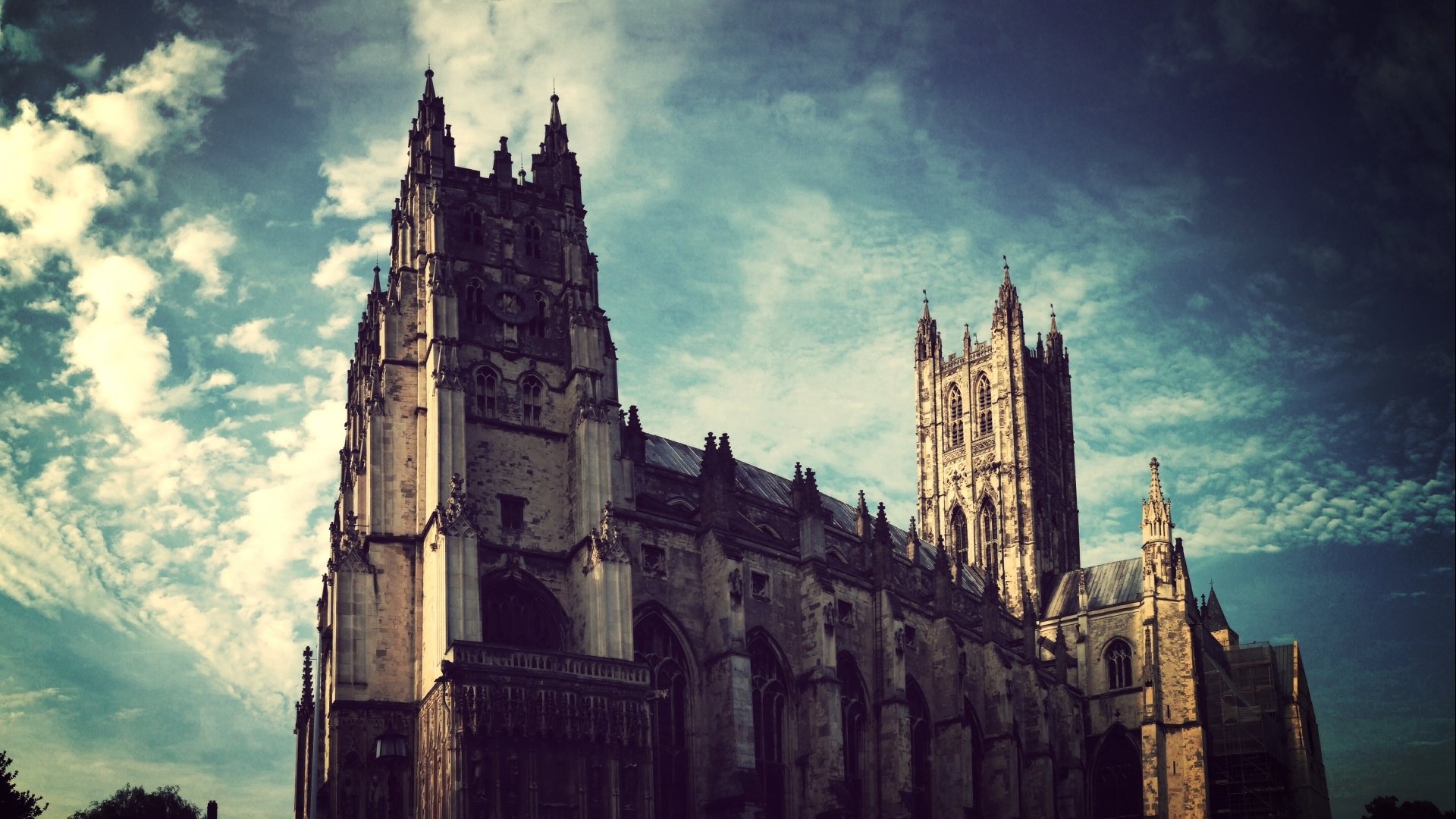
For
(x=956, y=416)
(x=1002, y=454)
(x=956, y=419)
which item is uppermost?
(x=956, y=416)

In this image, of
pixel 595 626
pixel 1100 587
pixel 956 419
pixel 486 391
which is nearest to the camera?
pixel 595 626

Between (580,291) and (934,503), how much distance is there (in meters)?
46.6

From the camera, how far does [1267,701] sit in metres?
85.6

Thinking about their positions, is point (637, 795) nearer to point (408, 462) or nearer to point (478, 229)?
point (408, 462)

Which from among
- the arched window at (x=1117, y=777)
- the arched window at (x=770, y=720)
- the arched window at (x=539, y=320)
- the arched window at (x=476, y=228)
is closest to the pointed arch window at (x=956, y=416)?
the arched window at (x=1117, y=777)

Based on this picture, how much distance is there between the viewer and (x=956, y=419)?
100 m

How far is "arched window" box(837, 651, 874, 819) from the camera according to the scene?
61531 millimetres

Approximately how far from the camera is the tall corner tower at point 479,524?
45.2 metres

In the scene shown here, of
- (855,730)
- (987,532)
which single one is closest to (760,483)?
(855,730)

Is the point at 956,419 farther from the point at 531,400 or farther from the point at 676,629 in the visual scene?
the point at 531,400

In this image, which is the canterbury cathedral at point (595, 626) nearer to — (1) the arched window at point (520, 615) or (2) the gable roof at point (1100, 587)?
(1) the arched window at point (520, 615)

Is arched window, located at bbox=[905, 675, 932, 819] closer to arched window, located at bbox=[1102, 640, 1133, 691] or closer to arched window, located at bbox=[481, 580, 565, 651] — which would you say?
arched window, located at bbox=[1102, 640, 1133, 691]

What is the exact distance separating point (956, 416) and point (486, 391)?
52388 mm

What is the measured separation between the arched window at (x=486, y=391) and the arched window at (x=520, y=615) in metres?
6.24
